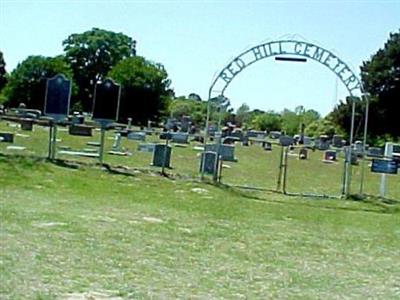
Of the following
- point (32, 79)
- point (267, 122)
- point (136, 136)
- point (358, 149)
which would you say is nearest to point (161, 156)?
point (358, 149)

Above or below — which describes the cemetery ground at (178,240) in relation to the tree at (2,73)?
below

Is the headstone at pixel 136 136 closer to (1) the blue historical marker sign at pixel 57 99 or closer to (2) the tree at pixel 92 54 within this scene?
(1) the blue historical marker sign at pixel 57 99

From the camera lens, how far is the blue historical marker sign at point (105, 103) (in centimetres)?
2034

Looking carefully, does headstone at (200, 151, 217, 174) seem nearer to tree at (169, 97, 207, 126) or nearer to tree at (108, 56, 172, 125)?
tree at (108, 56, 172, 125)

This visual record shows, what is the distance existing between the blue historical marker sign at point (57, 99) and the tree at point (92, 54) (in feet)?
213

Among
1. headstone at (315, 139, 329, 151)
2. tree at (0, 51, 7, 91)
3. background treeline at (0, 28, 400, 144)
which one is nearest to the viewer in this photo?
headstone at (315, 139, 329, 151)

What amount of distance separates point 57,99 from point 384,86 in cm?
4761

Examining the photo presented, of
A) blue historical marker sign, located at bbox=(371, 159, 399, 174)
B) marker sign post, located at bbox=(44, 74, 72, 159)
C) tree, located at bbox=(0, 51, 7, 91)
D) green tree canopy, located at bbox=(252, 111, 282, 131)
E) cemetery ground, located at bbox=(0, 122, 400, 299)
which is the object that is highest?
tree, located at bbox=(0, 51, 7, 91)

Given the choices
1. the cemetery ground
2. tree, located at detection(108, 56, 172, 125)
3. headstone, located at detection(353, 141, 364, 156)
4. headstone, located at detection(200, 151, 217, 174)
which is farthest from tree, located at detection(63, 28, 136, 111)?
the cemetery ground

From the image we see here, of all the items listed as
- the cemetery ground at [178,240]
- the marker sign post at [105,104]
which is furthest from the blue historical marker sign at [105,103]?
the cemetery ground at [178,240]

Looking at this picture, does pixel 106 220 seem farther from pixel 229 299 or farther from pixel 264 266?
pixel 229 299

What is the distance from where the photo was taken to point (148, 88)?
69.8 metres

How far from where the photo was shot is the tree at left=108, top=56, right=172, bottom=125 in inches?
2682

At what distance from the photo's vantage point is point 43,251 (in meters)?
8.06
